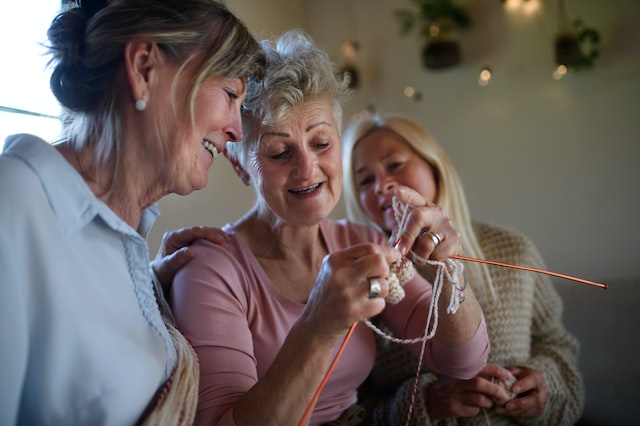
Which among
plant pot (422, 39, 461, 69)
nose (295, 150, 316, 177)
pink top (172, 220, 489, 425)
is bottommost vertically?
pink top (172, 220, 489, 425)

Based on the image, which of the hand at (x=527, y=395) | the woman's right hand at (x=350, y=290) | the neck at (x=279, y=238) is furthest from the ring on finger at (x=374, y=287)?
the hand at (x=527, y=395)

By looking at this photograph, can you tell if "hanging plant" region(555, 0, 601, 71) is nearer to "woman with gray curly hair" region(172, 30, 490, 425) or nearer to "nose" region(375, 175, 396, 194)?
"nose" region(375, 175, 396, 194)

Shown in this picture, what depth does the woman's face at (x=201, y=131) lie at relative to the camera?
2.89ft

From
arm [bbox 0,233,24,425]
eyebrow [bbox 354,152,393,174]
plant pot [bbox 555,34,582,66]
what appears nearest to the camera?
arm [bbox 0,233,24,425]

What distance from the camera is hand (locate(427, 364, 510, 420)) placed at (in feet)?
4.22

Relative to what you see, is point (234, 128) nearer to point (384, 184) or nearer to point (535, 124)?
point (384, 184)

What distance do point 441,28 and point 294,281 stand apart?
187 centimetres

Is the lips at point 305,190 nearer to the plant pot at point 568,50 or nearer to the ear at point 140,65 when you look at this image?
the ear at point 140,65

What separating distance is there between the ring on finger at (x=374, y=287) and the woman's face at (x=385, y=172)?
32.3 inches

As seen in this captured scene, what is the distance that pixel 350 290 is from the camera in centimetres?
78

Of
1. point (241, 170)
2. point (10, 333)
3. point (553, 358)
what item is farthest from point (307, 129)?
point (553, 358)

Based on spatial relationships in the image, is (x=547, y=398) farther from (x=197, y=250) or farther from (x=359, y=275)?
(x=197, y=250)

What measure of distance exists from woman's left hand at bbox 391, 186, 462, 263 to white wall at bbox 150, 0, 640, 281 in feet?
3.88

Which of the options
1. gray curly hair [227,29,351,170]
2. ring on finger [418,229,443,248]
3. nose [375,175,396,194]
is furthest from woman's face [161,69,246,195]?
nose [375,175,396,194]
